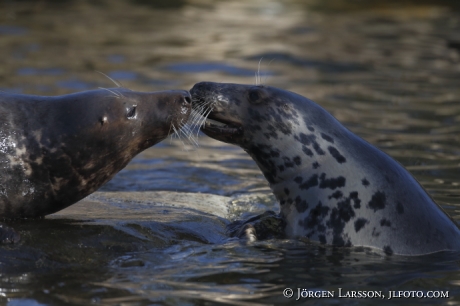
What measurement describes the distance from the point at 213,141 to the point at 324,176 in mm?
4835

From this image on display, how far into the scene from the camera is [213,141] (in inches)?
452

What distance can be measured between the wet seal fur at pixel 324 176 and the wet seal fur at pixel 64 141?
0.79m

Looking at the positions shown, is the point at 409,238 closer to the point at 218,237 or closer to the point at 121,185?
the point at 218,237

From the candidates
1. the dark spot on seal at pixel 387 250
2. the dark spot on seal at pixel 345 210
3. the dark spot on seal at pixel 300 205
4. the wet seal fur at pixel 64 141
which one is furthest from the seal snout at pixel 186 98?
the dark spot on seal at pixel 387 250

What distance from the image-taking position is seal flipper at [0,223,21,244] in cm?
556

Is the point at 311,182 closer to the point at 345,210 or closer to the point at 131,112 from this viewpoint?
the point at 345,210

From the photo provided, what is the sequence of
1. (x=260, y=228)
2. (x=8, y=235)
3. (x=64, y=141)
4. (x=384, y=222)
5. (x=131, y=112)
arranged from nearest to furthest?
(x=8, y=235) → (x=64, y=141) → (x=131, y=112) → (x=384, y=222) → (x=260, y=228)

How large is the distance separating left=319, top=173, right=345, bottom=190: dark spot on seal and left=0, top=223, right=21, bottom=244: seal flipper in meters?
2.40

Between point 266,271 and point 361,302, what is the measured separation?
802 mm

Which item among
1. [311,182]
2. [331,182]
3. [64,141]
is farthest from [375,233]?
[64,141]

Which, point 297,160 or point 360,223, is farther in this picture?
point 297,160

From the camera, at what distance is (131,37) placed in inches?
730

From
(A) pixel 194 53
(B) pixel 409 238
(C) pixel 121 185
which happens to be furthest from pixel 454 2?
(B) pixel 409 238

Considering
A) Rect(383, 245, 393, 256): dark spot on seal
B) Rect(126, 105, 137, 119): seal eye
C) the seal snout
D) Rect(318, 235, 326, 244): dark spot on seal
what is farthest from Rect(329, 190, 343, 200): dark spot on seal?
Rect(126, 105, 137, 119): seal eye
